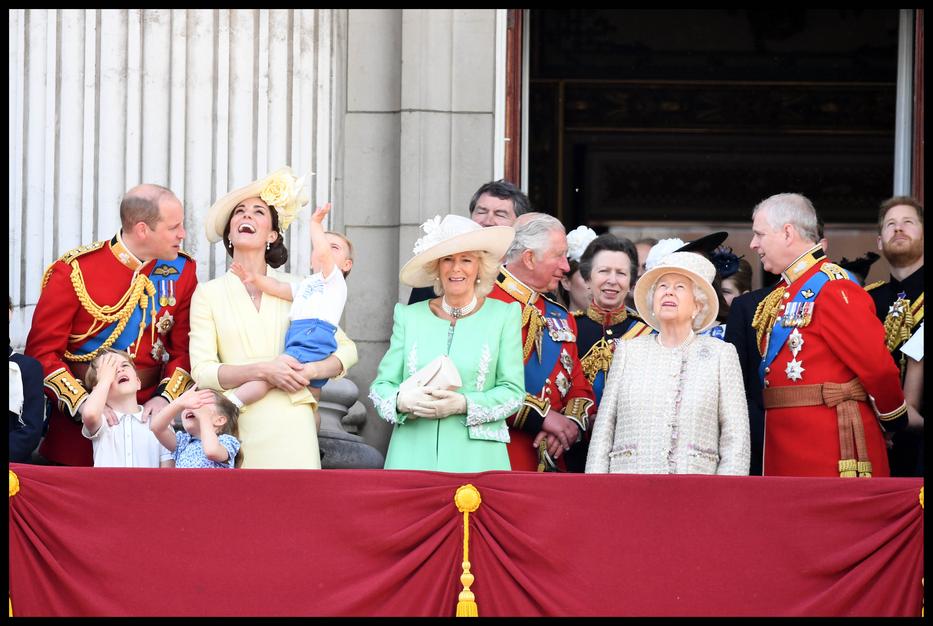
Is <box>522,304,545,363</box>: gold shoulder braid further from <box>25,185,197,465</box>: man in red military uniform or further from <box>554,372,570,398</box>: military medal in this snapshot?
<box>25,185,197,465</box>: man in red military uniform

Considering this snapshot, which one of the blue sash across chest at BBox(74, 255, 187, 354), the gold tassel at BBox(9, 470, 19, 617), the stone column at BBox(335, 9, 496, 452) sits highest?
the stone column at BBox(335, 9, 496, 452)

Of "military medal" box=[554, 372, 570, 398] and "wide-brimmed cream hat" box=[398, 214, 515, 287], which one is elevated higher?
"wide-brimmed cream hat" box=[398, 214, 515, 287]

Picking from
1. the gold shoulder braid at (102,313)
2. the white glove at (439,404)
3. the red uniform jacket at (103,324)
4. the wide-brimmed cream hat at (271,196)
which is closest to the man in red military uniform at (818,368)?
the white glove at (439,404)

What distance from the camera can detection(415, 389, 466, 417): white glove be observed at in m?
6.90

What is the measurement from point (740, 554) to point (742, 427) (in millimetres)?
593

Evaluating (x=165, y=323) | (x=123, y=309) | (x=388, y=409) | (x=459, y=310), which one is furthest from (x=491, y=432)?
(x=123, y=309)

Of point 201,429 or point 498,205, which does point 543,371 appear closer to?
point 498,205

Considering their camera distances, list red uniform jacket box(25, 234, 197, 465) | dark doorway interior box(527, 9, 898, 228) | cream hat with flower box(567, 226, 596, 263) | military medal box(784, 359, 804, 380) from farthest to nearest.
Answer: dark doorway interior box(527, 9, 898, 228), cream hat with flower box(567, 226, 596, 263), red uniform jacket box(25, 234, 197, 465), military medal box(784, 359, 804, 380)

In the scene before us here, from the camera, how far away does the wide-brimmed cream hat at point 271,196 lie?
24.5 feet

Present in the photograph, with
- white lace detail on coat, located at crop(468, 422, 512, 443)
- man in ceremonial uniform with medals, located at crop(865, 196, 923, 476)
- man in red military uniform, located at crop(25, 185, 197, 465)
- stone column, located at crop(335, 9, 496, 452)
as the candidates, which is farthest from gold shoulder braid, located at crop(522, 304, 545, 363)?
stone column, located at crop(335, 9, 496, 452)

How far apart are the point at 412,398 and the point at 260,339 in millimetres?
763

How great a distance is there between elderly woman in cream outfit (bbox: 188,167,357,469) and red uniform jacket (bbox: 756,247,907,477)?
174cm

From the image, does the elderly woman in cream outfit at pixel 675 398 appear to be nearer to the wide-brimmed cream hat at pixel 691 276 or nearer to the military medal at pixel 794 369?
the wide-brimmed cream hat at pixel 691 276
